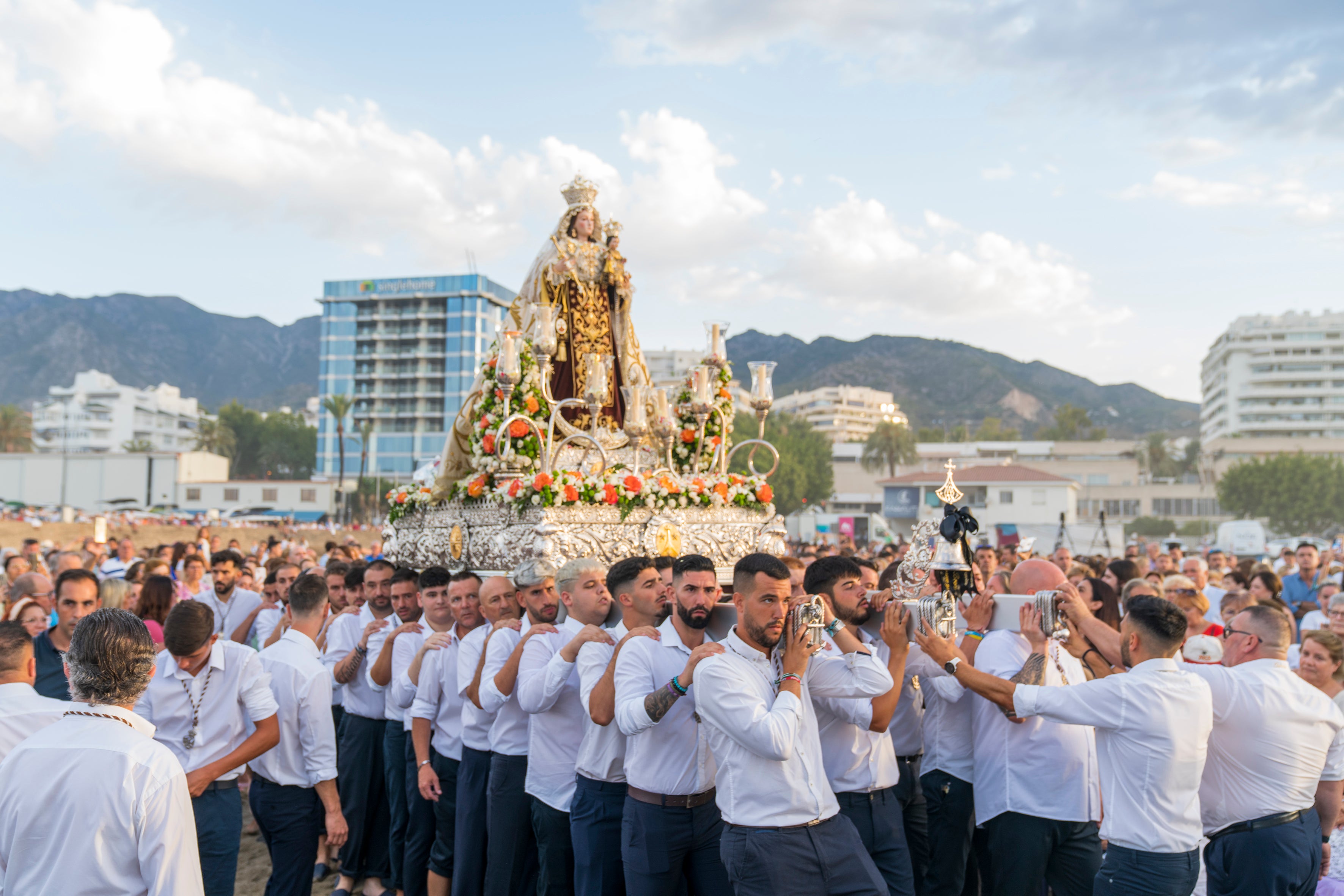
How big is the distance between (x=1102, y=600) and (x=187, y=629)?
501 centimetres

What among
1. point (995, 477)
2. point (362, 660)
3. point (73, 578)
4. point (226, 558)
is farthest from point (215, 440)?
point (362, 660)

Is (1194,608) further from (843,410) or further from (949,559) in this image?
(843,410)

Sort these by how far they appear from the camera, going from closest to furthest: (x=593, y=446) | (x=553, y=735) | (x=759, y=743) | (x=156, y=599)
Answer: (x=759, y=743) < (x=553, y=735) < (x=156, y=599) < (x=593, y=446)

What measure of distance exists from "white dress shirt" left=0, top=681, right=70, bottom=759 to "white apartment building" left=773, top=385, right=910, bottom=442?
427ft

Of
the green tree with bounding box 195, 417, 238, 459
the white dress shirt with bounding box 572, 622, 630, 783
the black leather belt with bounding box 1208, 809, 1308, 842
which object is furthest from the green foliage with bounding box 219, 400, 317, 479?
the black leather belt with bounding box 1208, 809, 1308, 842

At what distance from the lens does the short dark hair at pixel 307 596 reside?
5395mm

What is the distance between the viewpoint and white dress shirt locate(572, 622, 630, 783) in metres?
4.62

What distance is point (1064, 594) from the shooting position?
13.9 ft

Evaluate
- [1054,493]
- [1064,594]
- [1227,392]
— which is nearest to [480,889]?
[1064,594]

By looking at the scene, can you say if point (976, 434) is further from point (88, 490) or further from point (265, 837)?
point (265, 837)

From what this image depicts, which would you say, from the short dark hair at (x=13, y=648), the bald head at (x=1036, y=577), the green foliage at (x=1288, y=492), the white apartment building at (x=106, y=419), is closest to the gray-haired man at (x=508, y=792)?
the short dark hair at (x=13, y=648)

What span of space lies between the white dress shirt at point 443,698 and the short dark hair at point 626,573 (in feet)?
4.64

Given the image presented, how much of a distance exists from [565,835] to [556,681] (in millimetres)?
914

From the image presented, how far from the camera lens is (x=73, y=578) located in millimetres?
6285
